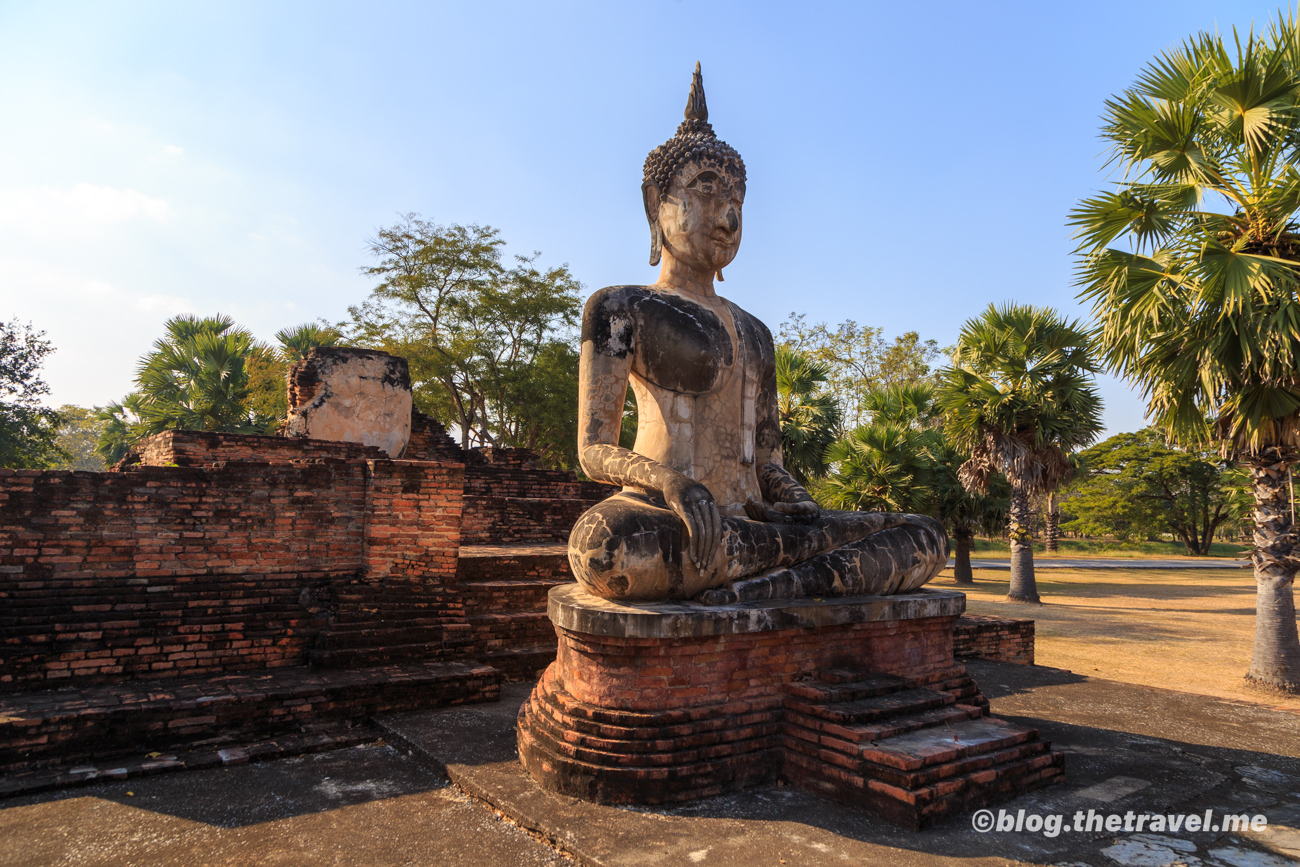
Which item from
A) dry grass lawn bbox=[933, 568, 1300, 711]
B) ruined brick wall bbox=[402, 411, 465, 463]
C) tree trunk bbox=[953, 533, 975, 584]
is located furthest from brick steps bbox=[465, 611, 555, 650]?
tree trunk bbox=[953, 533, 975, 584]

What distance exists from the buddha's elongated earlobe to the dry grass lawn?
6961mm

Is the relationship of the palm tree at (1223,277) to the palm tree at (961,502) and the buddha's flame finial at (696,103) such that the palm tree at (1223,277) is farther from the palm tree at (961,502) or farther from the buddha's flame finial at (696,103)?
the palm tree at (961,502)

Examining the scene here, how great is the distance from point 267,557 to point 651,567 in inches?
A: 134

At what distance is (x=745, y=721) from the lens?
136 inches

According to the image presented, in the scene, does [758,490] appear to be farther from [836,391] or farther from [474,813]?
[836,391]

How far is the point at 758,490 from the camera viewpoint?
4.47 meters

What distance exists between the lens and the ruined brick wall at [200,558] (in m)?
4.66

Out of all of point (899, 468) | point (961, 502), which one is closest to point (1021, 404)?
point (899, 468)

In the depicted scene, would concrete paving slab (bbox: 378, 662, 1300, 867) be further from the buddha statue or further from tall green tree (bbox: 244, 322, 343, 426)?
tall green tree (bbox: 244, 322, 343, 426)

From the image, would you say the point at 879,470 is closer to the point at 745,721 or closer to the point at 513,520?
the point at 513,520

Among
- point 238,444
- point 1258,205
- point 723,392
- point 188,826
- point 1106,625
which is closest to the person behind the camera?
point 188,826

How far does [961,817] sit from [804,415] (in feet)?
45.2

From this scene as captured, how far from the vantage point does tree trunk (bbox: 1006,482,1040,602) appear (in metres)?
15.7

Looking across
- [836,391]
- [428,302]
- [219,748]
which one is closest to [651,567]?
[219,748]
